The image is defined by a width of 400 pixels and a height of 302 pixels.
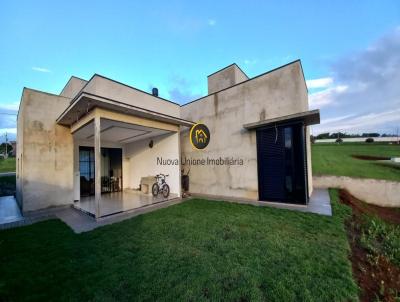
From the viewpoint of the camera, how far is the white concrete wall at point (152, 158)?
8086 millimetres

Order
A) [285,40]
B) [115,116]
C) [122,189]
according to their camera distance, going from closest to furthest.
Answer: [115,116] → [285,40] → [122,189]

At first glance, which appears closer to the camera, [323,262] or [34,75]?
[323,262]

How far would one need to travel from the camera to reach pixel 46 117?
21.0 feet

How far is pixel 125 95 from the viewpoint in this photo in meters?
7.61

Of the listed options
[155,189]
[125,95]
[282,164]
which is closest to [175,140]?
[155,189]

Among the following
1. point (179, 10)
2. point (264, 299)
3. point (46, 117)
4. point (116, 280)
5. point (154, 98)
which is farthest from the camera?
point (154, 98)

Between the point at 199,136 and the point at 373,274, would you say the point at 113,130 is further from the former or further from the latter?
the point at 373,274

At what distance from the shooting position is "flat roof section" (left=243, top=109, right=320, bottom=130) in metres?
5.38

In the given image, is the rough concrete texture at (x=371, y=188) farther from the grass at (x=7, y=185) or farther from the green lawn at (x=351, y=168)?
the grass at (x=7, y=185)

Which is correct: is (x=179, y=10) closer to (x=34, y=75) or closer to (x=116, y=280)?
(x=34, y=75)

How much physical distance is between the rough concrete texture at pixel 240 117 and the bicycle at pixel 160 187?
1.65 m

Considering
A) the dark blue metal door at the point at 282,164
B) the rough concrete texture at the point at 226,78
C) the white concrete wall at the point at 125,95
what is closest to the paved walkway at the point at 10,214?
the white concrete wall at the point at 125,95

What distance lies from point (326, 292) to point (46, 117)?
29.2 feet

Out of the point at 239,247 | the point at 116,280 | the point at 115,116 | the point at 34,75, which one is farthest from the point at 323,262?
the point at 34,75
